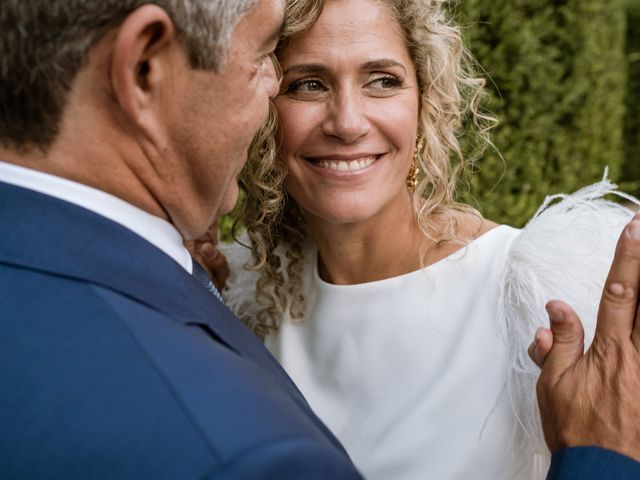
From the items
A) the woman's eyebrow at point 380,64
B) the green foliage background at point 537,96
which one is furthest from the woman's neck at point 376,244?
the green foliage background at point 537,96

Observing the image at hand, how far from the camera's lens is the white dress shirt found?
1269mm

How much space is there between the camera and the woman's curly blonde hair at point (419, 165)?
252 centimetres

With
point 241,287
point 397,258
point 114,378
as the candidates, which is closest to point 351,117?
point 397,258

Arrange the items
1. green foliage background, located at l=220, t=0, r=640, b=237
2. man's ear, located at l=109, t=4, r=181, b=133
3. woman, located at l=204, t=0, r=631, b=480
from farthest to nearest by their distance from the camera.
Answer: green foliage background, located at l=220, t=0, r=640, b=237 → woman, located at l=204, t=0, r=631, b=480 → man's ear, located at l=109, t=4, r=181, b=133

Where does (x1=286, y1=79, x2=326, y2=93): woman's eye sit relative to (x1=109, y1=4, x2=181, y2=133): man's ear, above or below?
below

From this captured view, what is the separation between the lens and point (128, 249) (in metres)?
1.27

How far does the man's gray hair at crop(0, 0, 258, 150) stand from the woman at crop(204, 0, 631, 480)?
3.60 feet

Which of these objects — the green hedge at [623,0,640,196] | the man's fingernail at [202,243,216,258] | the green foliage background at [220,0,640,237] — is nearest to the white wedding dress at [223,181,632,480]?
the man's fingernail at [202,243,216,258]

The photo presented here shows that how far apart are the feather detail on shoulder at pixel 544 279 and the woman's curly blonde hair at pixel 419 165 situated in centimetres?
32

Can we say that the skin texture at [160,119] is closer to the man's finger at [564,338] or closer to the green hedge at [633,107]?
the man's finger at [564,338]

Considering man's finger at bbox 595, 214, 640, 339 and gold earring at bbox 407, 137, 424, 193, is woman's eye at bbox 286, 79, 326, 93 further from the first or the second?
man's finger at bbox 595, 214, 640, 339

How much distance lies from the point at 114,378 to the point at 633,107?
7.84m

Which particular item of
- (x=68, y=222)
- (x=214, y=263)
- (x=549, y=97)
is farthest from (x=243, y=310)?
(x=549, y=97)

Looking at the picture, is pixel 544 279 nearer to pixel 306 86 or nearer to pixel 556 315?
pixel 556 315
